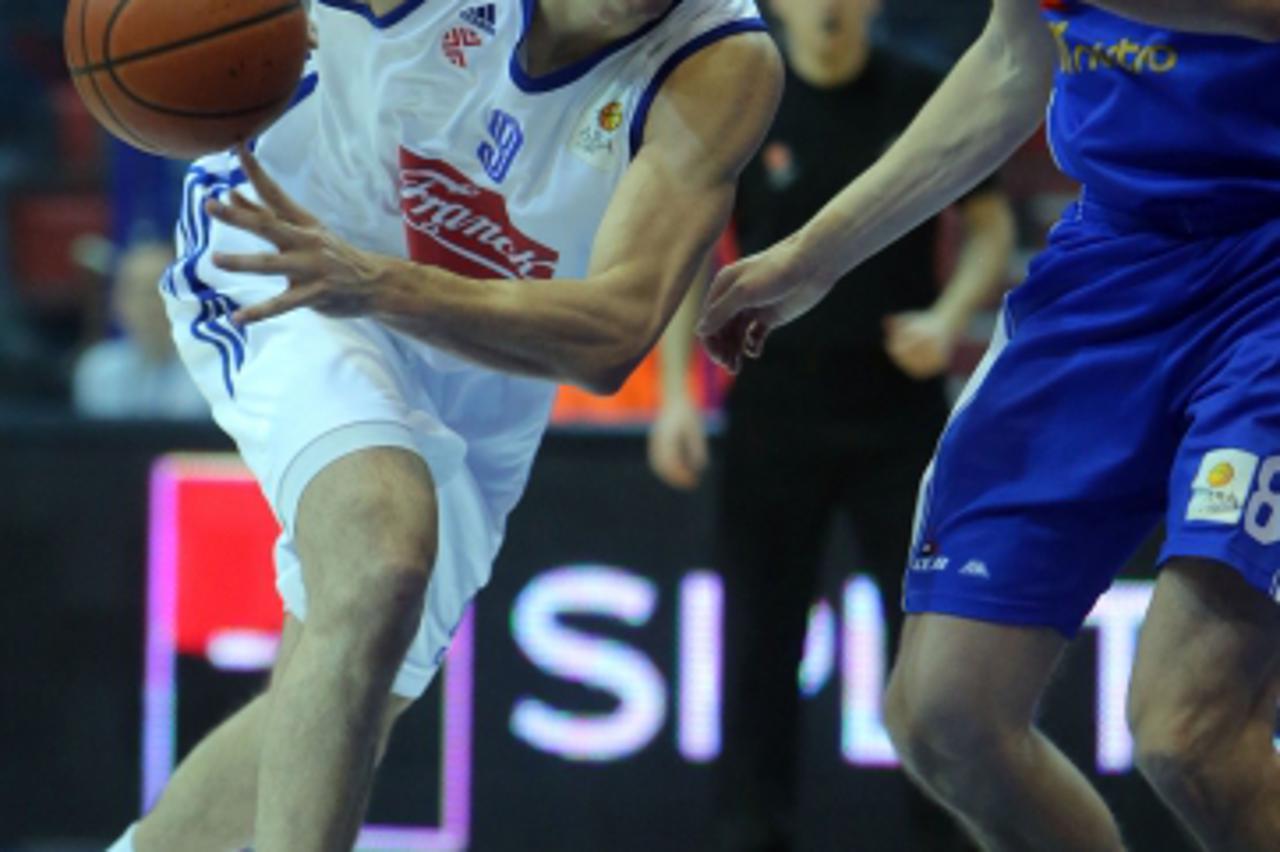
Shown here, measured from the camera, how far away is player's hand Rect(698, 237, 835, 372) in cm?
345

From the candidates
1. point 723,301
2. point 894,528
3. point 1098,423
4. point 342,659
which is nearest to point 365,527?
point 342,659

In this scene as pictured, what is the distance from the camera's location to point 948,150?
11.4 feet

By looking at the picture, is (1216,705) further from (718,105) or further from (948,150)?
(718,105)

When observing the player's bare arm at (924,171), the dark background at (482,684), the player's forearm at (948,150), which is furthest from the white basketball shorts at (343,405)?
the dark background at (482,684)

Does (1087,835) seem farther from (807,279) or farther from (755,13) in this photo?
(755,13)

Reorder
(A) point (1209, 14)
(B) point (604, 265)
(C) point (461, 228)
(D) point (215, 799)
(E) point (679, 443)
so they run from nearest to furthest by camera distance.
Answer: (A) point (1209, 14) < (B) point (604, 265) < (C) point (461, 228) < (D) point (215, 799) < (E) point (679, 443)

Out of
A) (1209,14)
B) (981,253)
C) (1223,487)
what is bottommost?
(981,253)

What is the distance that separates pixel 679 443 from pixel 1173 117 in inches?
92.4

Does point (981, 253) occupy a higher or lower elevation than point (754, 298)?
lower

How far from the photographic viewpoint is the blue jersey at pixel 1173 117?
2988mm

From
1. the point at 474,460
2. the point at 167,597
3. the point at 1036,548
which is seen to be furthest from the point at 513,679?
the point at 1036,548

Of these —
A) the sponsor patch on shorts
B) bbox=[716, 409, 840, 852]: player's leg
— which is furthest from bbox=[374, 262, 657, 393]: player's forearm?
bbox=[716, 409, 840, 852]: player's leg

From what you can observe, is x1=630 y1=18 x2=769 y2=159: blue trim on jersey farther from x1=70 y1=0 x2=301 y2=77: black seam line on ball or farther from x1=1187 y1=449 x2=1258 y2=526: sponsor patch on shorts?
x1=1187 y1=449 x2=1258 y2=526: sponsor patch on shorts

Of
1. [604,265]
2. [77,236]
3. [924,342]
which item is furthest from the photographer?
[77,236]
